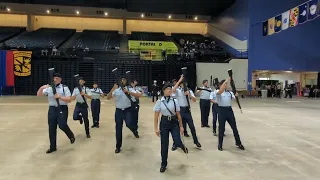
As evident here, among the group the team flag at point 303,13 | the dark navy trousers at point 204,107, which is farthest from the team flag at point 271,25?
the dark navy trousers at point 204,107

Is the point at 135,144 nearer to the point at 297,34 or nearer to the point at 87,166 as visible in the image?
the point at 87,166

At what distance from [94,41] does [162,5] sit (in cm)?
912

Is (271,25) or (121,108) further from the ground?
(271,25)

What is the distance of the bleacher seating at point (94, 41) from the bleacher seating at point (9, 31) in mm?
6582

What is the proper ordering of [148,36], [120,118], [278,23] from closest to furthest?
[120,118]
[278,23]
[148,36]

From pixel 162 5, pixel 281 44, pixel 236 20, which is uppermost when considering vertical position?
pixel 162 5

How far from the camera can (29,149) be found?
24.2 ft

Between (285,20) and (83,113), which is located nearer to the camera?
(83,113)

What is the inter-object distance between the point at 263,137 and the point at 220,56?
2319cm

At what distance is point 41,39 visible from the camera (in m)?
34.1

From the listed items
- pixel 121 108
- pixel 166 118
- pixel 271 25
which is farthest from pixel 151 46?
pixel 166 118

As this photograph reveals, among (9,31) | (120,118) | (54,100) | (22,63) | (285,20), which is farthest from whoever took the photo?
(9,31)

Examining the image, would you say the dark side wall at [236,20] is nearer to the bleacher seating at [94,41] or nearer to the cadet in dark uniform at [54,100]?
the bleacher seating at [94,41]

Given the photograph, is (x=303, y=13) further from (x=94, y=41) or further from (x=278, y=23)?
(x=94, y=41)
